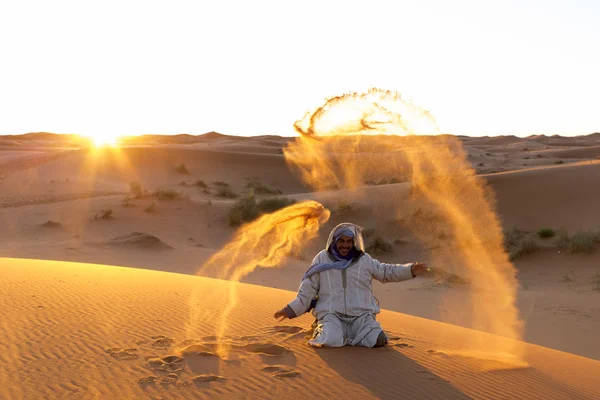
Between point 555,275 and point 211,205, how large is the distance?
12.3 meters

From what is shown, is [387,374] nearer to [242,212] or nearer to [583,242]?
[583,242]

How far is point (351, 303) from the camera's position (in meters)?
6.11

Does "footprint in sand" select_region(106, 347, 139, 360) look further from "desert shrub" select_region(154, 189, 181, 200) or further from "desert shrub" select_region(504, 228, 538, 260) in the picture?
"desert shrub" select_region(154, 189, 181, 200)

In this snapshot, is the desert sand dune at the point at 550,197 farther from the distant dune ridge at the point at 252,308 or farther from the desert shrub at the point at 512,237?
the desert shrub at the point at 512,237

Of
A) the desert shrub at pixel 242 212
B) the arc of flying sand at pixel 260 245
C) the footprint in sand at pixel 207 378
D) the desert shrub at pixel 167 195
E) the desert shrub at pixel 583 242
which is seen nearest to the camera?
the footprint in sand at pixel 207 378

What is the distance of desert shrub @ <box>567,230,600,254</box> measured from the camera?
16.1 m

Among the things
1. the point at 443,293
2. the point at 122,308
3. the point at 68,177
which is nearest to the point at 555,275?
the point at 443,293

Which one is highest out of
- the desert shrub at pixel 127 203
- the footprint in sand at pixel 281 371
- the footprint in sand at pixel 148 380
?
the footprint in sand at pixel 148 380

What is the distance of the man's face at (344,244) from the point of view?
618 centimetres

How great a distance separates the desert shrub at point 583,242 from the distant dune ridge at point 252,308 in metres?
0.11

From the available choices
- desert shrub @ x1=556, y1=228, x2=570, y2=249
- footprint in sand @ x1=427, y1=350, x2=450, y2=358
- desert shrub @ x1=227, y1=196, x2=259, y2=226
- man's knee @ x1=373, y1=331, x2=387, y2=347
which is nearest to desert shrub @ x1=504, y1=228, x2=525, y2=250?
desert shrub @ x1=556, y1=228, x2=570, y2=249

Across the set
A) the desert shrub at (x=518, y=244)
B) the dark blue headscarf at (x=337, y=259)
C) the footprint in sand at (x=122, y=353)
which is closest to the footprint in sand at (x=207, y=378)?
the footprint in sand at (x=122, y=353)

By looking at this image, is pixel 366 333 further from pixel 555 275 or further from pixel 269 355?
pixel 555 275

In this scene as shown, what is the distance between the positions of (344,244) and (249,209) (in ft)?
52.1
